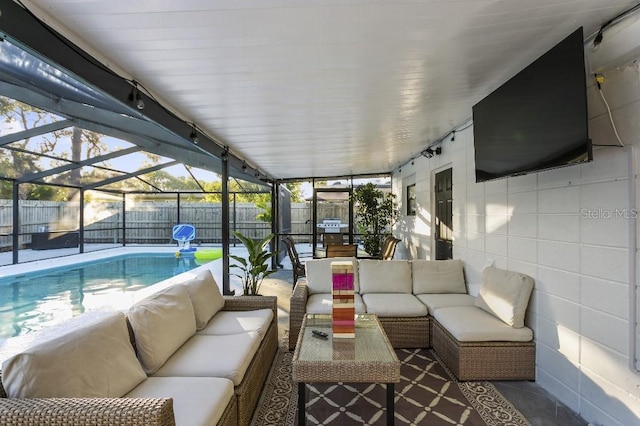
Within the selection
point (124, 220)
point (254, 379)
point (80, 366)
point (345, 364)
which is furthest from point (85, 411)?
point (124, 220)

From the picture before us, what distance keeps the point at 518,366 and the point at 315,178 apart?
23.3 ft

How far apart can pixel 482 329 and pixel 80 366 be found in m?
2.83

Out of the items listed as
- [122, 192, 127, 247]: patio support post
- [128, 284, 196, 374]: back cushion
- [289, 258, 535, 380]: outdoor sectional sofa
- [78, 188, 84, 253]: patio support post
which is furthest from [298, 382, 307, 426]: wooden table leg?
[122, 192, 127, 247]: patio support post

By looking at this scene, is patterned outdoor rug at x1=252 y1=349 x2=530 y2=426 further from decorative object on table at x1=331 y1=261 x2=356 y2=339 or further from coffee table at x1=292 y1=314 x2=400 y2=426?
decorative object on table at x1=331 y1=261 x2=356 y2=339

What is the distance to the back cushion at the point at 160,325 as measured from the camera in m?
1.96

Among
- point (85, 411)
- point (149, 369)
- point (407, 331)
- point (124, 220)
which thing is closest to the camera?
point (85, 411)

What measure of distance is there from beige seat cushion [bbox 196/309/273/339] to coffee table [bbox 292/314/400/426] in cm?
55

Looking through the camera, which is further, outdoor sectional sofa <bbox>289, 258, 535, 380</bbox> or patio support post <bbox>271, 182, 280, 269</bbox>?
patio support post <bbox>271, 182, 280, 269</bbox>

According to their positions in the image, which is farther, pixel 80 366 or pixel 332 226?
pixel 332 226

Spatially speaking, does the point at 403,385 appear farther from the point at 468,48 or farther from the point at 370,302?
the point at 468,48

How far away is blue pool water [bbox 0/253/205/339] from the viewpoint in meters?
4.70

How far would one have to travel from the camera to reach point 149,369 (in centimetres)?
195

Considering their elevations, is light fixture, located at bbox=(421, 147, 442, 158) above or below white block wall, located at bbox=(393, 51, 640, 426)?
above

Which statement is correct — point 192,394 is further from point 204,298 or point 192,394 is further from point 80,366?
point 204,298
